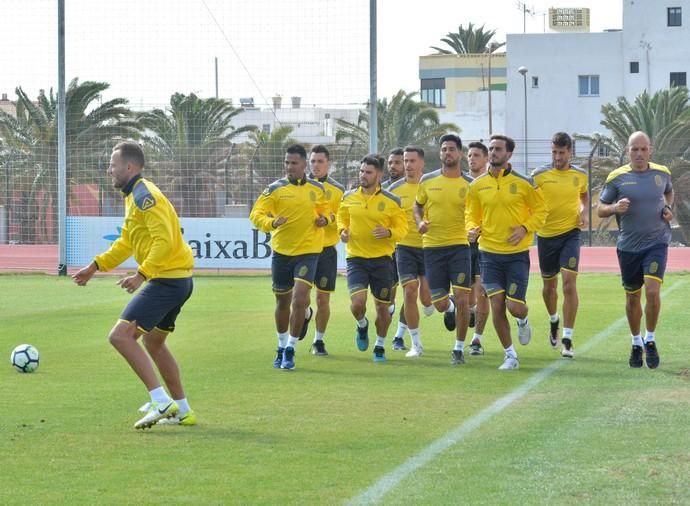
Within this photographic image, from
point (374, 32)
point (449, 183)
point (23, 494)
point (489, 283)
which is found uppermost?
point (374, 32)

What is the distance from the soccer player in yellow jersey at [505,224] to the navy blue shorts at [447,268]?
1.39ft

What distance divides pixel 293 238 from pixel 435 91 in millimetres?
87577

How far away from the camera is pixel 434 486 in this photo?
7.14m

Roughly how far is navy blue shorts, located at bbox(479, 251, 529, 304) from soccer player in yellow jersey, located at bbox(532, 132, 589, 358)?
1.30 meters

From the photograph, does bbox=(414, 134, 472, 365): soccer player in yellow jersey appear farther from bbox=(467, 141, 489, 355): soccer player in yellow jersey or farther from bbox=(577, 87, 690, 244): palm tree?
bbox=(577, 87, 690, 244): palm tree

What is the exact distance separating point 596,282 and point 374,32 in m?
7.25

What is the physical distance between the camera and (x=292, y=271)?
13438 millimetres

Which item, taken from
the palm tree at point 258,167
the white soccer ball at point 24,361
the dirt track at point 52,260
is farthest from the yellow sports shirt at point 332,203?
the palm tree at point 258,167

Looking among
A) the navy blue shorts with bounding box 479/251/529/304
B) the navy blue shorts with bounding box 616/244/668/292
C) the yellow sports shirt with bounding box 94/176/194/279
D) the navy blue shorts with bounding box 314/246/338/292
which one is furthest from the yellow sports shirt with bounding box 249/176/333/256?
the yellow sports shirt with bounding box 94/176/194/279

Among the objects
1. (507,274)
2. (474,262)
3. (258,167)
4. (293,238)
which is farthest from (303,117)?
(507,274)

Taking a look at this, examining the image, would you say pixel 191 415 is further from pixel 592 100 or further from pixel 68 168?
pixel 592 100

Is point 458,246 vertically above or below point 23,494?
above

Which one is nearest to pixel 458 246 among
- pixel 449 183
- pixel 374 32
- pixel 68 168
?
pixel 449 183

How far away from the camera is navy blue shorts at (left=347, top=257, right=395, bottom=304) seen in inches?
551
